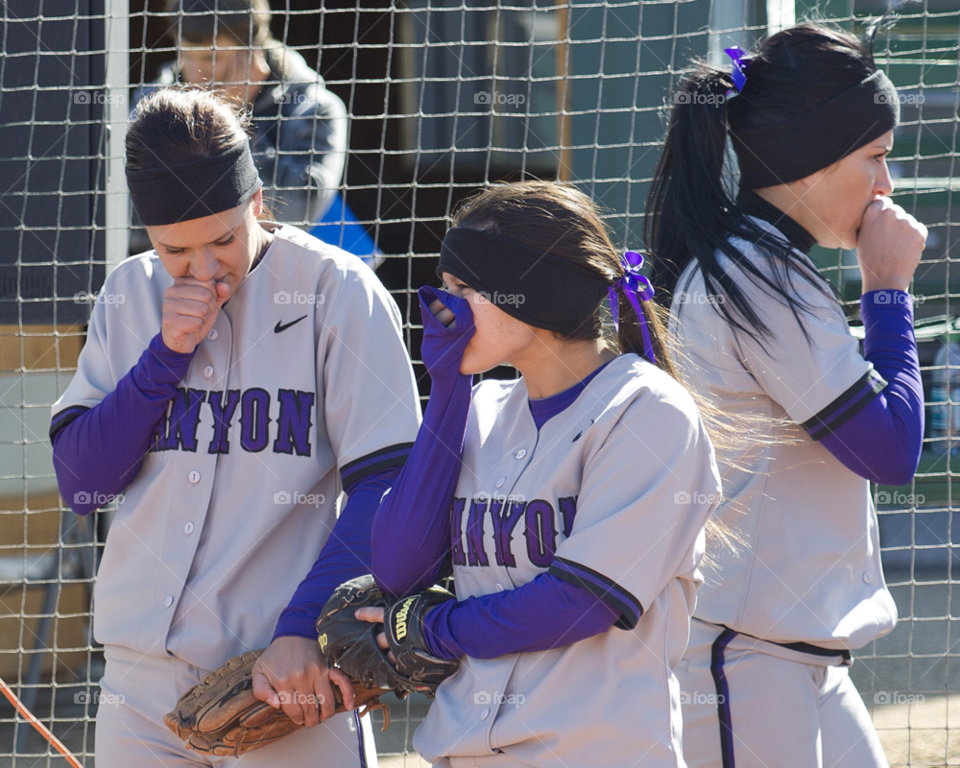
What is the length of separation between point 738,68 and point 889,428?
762 mm

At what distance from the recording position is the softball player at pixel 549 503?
1.54 meters

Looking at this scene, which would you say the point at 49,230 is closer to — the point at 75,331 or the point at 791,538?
the point at 75,331

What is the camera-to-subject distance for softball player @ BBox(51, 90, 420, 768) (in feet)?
6.15

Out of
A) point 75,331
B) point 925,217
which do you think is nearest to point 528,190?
point 75,331

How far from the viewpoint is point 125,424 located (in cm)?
188

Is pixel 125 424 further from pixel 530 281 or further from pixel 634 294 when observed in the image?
pixel 634 294

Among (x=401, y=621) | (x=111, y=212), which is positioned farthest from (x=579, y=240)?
(x=111, y=212)

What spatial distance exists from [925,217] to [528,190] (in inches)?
168

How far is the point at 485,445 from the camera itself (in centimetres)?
181

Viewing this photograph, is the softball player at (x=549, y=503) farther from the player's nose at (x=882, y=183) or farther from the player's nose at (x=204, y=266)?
the player's nose at (x=882, y=183)

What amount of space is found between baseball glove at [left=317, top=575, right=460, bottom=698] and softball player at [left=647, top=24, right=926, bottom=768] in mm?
491

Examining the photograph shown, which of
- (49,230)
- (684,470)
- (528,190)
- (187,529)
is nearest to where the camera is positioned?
(684,470)

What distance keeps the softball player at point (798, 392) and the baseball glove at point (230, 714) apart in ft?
2.12

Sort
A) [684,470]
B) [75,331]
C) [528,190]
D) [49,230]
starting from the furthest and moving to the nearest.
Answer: [75,331]
[49,230]
[528,190]
[684,470]
